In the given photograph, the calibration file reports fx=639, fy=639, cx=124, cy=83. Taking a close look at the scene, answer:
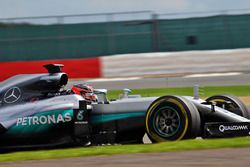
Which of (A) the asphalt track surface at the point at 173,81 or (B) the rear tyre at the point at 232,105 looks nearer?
(B) the rear tyre at the point at 232,105

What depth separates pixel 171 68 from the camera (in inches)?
963

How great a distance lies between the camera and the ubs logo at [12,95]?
960cm

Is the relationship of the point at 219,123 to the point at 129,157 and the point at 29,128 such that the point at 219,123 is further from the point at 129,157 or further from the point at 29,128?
the point at 29,128

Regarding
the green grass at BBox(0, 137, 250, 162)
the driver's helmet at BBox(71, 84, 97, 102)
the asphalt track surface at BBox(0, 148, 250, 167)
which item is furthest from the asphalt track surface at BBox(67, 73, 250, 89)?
the asphalt track surface at BBox(0, 148, 250, 167)

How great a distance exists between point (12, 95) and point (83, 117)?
118 cm

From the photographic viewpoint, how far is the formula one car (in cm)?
898

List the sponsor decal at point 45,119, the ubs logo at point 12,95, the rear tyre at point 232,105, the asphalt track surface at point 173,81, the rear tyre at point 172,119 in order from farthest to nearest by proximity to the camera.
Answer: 1. the asphalt track surface at point 173,81
2. the rear tyre at point 232,105
3. the ubs logo at point 12,95
4. the sponsor decal at point 45,119
5. the rear tyre at point 172,119

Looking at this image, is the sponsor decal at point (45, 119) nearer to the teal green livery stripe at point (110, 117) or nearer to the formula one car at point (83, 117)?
the formula one car at point (83, 117)

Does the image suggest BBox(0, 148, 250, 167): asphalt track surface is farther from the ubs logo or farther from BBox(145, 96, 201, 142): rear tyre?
the ubs logo

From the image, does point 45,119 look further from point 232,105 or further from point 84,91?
point 232,105

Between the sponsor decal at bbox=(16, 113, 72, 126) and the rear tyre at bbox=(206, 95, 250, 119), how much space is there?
8.05ft

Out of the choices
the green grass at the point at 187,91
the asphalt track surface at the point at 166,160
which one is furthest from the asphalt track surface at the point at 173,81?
the asphalt track surface at the point at 166,160

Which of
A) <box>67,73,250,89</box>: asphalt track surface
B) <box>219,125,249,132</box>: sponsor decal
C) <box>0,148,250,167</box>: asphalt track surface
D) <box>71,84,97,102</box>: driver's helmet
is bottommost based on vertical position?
<box>0,148,250,167</box>: asphalt track surface

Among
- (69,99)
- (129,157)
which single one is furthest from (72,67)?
(129,157)
